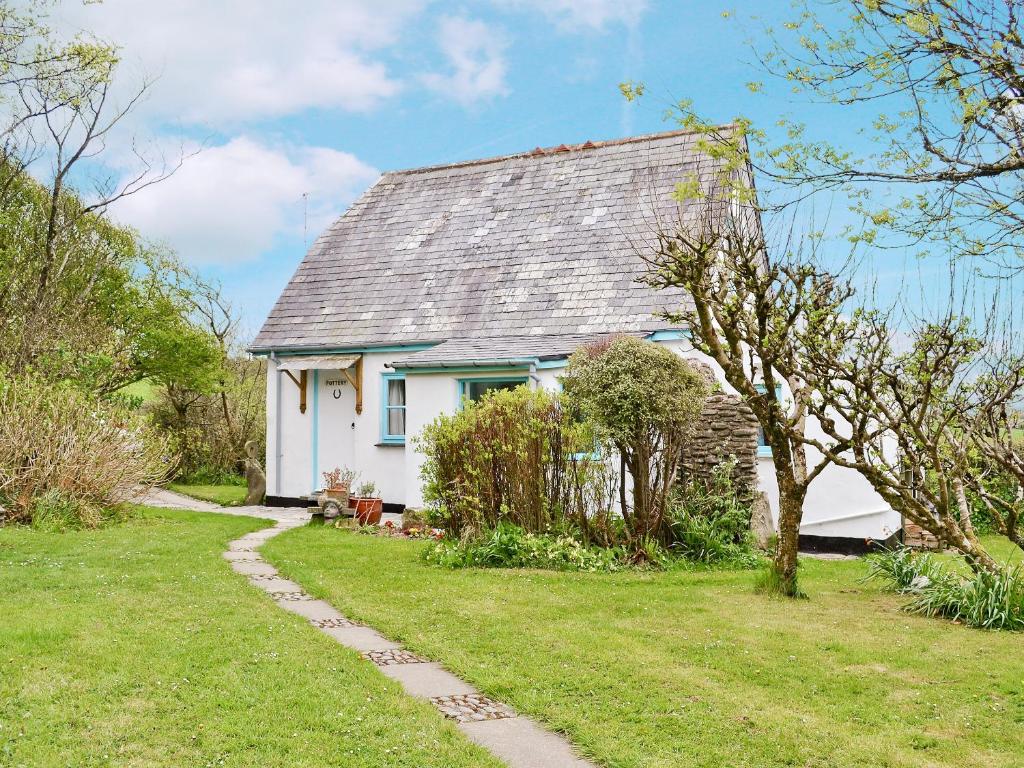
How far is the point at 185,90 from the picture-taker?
18.3 metres

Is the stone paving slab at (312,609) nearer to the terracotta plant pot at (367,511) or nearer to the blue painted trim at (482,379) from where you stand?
the terracotta plant pot at (367,511)

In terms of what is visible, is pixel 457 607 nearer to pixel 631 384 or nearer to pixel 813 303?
pixel 631 384

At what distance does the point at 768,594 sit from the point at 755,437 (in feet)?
12.5

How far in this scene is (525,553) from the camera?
10531mm

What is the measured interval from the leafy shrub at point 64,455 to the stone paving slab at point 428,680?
8.96 metres

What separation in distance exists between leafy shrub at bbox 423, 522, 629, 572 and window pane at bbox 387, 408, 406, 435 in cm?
599

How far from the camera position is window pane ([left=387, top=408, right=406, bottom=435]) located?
16656mm

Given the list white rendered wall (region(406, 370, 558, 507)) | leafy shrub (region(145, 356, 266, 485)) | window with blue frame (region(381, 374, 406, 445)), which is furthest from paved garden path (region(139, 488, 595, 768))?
leafy shrub (region(145, 356, 266, 485))

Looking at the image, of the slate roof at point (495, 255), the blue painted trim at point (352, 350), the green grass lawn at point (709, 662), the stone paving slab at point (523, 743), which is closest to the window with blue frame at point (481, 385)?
the slate roof at point (495, 255)

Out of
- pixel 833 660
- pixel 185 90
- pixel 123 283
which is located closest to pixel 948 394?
pixel 833 660

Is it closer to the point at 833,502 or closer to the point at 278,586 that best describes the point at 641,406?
the point at 278,586

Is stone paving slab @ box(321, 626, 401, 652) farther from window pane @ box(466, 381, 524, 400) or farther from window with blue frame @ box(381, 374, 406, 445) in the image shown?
window with blue frame @ box(381, 374, 406, 445)

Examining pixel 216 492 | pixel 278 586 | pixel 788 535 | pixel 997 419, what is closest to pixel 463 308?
pixel 216 492

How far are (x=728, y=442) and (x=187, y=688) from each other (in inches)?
342
